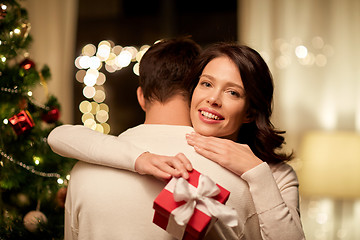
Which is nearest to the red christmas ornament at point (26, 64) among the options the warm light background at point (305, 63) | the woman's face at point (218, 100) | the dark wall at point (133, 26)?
the woman's face at point (218, 100)

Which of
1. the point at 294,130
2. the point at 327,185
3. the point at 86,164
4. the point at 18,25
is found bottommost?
the point at 327,185

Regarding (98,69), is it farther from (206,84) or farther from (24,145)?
(206,84)

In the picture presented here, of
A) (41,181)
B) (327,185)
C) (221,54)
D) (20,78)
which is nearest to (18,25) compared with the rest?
(20,78)

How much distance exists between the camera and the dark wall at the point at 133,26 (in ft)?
12.9

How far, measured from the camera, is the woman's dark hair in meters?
1.41

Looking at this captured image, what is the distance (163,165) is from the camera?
1142mm

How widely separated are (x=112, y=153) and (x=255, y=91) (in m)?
0.53

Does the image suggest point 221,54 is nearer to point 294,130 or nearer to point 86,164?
point 86,164

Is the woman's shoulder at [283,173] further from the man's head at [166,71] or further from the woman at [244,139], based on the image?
the man's head at [166,71]

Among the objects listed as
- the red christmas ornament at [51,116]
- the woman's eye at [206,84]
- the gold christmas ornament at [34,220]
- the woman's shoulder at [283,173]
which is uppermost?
the woman's eye at [206,84]

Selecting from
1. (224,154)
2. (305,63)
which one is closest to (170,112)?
(224,154)

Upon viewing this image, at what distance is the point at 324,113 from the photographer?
335cm

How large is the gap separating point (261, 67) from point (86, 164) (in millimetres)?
667

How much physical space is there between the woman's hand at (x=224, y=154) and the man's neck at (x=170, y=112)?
0.13 meters
